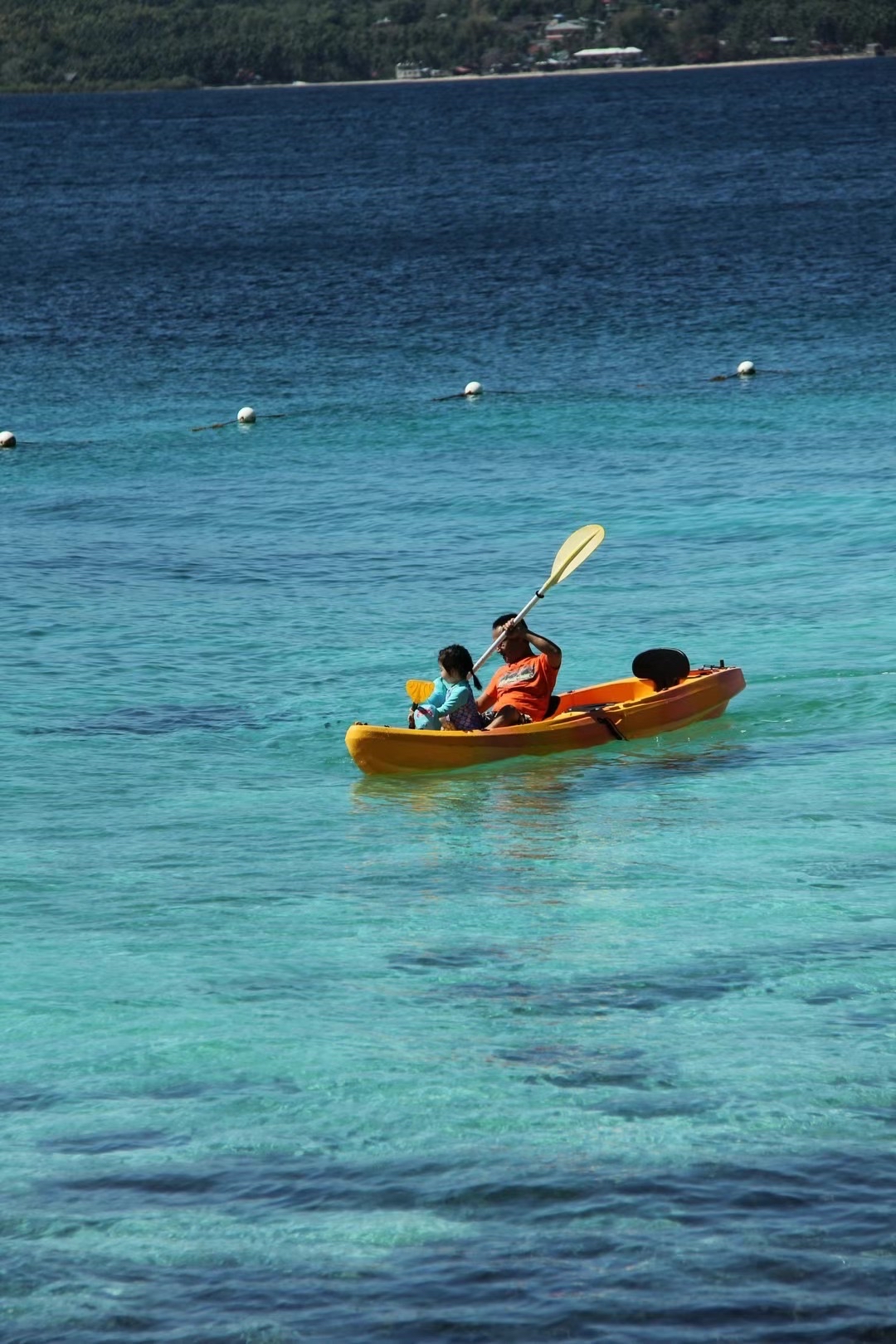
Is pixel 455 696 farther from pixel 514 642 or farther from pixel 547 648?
pixel 547 648

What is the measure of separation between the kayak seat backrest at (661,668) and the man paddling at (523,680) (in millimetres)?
1015

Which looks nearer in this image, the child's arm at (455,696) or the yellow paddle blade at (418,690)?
the child's arm at (455,696)

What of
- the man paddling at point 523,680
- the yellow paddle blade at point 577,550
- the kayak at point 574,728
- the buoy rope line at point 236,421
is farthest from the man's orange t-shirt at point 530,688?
the buoy rope line at point 236,421

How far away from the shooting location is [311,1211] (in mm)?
7820

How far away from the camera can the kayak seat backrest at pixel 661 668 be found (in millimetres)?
15484

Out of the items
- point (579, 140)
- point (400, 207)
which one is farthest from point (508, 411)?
point (579, 140)

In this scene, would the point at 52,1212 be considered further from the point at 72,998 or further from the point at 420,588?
the point at 420,588

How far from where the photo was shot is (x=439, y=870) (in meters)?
12.7

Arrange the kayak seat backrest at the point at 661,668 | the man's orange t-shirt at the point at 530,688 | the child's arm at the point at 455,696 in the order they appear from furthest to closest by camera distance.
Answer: the kayak seat backrest at the point at 661,668 → the man's orange t-shirt at the point at 530,688 → the child's arm at the point at 455,696

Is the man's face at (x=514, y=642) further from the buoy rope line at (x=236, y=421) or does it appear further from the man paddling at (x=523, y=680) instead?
the buoy rope line at (x=236, y=421)

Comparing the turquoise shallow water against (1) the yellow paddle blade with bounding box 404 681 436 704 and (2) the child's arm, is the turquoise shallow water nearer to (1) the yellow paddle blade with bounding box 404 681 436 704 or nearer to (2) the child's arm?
(2) the child's arm

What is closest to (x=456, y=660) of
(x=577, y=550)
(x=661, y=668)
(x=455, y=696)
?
(x=455, y=696)

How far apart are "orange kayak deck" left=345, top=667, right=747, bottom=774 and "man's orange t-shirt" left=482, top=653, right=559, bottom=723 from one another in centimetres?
17

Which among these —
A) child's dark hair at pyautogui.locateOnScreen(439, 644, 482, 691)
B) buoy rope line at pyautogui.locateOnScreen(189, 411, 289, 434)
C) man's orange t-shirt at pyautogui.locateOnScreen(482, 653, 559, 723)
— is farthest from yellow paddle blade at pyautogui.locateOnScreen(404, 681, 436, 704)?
buoy rope line at pyautogui.locateOnScreen(189, 411, 289, 434)
